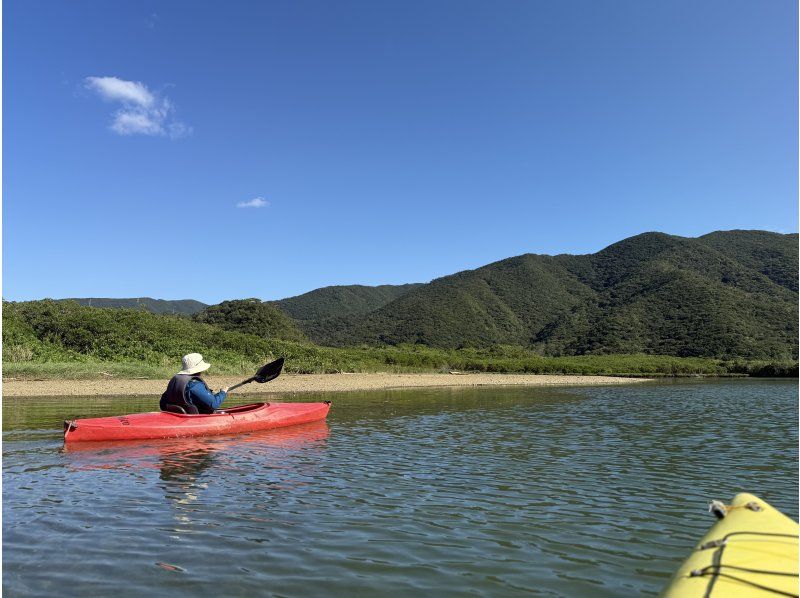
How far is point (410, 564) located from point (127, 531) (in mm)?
3022

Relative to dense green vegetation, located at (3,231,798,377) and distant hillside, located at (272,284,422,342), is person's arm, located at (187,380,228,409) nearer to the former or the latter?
dense green vegetation, located at (3,231,798,377)

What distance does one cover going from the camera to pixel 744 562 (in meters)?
3.62

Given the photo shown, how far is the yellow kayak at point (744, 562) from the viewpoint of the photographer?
10.8ft

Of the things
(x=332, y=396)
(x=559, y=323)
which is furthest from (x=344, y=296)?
(x=332, y=396)

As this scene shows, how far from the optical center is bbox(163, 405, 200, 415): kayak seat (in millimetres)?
12258

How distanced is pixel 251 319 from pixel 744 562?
232ft

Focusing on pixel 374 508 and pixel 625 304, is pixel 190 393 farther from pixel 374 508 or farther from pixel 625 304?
pixel 625 304

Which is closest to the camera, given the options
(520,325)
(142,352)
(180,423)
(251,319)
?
(180,423)

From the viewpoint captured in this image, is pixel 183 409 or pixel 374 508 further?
pixel 183 409

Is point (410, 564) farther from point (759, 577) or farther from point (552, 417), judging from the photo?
point (552, 417)

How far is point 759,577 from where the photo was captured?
3412 millimetres

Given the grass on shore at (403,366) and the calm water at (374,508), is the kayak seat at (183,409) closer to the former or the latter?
the calm water at (374,508)

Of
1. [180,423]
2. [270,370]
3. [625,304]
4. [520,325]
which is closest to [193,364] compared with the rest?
[180,423]

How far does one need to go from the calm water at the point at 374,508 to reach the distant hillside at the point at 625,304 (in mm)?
64845
